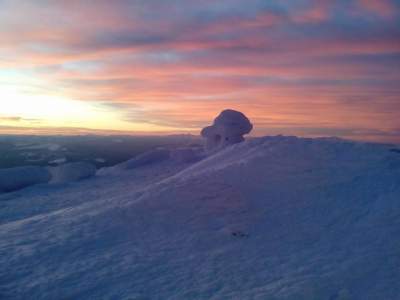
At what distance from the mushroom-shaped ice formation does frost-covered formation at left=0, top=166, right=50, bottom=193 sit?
46.2ft

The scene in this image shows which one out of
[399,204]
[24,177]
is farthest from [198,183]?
[24,177]

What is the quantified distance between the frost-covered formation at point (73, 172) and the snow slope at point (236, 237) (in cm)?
850

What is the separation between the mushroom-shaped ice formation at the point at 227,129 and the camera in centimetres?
3388

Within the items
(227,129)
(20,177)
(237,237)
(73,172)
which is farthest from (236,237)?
(227,129)

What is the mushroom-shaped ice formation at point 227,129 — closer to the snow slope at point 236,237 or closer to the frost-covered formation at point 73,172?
the frost-covered formation at point 73,172


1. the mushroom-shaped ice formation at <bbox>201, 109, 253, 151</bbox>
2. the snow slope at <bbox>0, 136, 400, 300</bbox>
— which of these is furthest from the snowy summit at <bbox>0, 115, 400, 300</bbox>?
the mushroom-shaped ice formation at <bbox>201, 109, 253, 151</bbox>

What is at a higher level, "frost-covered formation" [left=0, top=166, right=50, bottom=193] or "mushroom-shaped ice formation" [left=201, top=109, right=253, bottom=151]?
"mushroom-shaped ice formation" [left=201, top=109, right=253, bottom=151]

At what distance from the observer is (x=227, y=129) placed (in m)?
33.8

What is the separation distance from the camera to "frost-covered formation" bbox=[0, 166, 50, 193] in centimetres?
2336

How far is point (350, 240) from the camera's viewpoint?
34.2ft

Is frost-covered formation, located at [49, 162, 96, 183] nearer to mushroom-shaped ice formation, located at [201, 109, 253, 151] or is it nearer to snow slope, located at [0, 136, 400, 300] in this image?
snow slope, located at [0, 136, 400, 300]

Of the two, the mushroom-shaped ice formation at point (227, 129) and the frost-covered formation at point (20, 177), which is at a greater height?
the mushroom-shaped ice formation at point (227, 129)

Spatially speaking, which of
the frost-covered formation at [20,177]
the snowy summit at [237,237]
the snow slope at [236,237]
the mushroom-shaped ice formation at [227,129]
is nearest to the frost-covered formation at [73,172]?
the frost-covered formation at [20,177]

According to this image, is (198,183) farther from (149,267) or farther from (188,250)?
(149,267)
